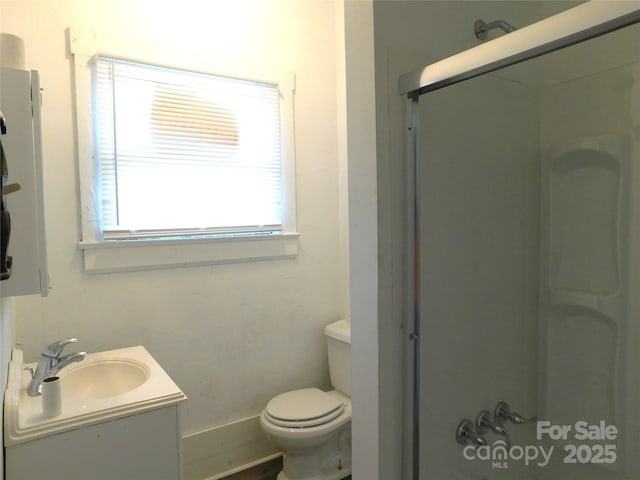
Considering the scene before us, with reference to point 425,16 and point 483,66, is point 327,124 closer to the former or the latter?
point 425,16

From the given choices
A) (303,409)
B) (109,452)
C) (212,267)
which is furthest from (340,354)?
(109,452)

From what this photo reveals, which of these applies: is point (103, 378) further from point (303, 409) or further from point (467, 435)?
point (467, 435)

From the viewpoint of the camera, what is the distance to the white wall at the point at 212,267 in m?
1.81

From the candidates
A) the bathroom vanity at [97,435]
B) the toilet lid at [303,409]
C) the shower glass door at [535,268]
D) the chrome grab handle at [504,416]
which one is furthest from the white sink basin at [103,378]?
the chrome grab handle at [504,416]

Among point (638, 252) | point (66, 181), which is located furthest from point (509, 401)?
point (66, 181)

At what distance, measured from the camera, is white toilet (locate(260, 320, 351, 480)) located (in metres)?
1.96

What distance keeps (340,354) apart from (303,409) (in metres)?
0.40

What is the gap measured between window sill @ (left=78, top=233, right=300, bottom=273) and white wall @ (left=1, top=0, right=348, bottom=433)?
47 millimetres

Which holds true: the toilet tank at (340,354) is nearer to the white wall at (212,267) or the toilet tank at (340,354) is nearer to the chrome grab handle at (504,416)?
Result: the white wall at (212,267)

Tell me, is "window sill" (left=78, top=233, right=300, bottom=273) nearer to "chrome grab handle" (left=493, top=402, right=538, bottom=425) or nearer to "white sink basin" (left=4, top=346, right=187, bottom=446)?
"white sink basin" (left=4, top=346, right=187, bottom=446)

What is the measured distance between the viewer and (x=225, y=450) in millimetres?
2230

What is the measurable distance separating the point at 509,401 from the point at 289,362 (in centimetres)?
122

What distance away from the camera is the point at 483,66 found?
101 cm

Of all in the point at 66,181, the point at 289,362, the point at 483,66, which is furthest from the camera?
the point at 289,362
